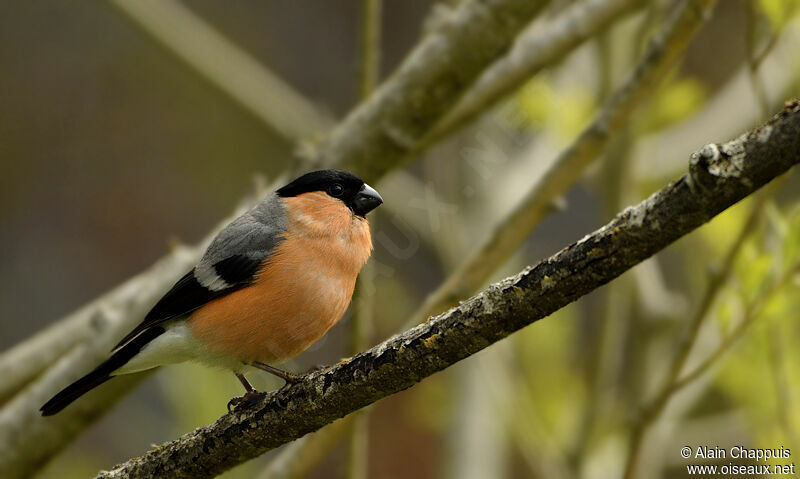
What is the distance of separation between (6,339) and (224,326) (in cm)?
569

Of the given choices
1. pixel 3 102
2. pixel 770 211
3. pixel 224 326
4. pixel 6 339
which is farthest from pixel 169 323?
pixel 3 102

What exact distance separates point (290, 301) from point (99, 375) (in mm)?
723

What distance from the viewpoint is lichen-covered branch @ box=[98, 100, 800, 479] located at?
146 cm

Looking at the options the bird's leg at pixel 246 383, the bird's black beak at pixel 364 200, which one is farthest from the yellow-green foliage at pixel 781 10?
the bird's leg at pixel 246 383

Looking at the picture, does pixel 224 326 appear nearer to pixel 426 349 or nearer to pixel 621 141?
pixel 426 349

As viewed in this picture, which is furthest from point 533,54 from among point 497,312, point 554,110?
point 497,312

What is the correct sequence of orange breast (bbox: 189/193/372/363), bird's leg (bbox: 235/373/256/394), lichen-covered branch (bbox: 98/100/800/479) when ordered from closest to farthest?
lichen-covered branch (bbox: 98/100/800/479)
orange breast (bbox: 189/193/372/363)
bird's leg (bbox: 235/373/256/394)

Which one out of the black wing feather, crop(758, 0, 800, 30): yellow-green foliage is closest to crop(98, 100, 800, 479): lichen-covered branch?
the black wing feather

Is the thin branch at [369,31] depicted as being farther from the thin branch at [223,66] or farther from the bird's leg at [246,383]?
the bird's leg at [246,383]

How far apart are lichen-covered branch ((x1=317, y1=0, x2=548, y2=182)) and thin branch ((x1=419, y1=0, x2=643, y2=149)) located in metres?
0.14

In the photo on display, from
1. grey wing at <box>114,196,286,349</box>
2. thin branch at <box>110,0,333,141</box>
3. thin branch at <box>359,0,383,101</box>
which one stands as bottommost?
grey wing at <box>114,196,286,349</box>

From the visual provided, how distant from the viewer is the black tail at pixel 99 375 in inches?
113

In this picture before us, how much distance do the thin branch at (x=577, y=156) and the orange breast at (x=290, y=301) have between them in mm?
498

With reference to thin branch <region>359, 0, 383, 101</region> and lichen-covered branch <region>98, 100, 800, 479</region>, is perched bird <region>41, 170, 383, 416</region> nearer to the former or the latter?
lichen-covered branch <region>98, 100, 800, 479</region>
